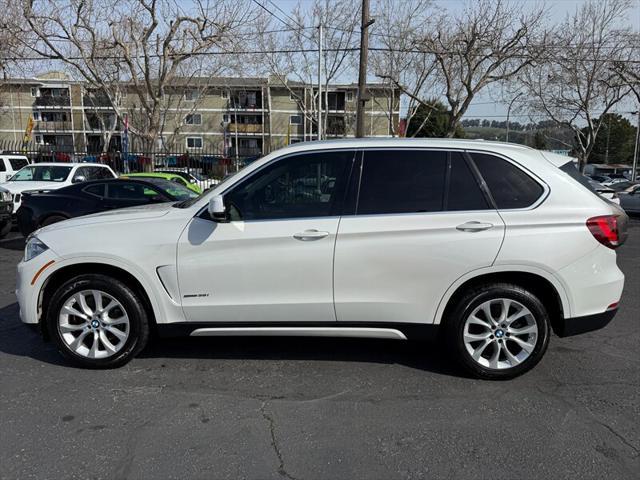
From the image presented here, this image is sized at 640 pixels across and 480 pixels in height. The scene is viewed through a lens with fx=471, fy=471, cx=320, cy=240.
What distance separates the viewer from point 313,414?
3111 mm

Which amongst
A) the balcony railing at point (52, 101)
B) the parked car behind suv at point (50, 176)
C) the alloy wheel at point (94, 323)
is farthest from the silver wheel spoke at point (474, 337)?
the balcony railing at point (52, 101)

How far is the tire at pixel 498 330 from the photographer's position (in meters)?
3.46

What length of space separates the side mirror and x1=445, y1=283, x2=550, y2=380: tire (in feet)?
6.04

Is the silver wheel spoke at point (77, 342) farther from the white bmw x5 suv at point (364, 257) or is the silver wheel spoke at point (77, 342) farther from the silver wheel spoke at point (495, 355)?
the silver wheel spoke at point (495, 355)

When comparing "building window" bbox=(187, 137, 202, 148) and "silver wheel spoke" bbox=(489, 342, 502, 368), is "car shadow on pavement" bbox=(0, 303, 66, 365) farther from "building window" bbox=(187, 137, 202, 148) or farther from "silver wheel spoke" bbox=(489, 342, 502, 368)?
"building window" bbox=(187, 137, 202, 148)

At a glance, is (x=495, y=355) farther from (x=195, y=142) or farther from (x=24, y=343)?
(x=195, y=142)

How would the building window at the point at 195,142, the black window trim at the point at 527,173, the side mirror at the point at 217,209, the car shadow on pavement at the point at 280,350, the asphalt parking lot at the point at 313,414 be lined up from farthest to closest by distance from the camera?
the building window at the point at 195,142 < the car shadow on pavement at the point at 280,350 < the black window trim at the point at 527,173 < the side mirror at the point at 217,209 < the asphalt parking lot at the point at 313,414

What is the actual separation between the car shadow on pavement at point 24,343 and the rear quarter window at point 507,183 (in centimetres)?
367

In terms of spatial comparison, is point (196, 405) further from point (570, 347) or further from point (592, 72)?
point (592, 72)

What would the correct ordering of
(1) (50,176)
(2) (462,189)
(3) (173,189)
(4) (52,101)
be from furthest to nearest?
(4) (52,101) → (1) (50,176) → (3) (173,189) → (2) (462,189)

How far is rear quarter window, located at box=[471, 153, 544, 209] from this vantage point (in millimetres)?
3436

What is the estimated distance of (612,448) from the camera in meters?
2.74

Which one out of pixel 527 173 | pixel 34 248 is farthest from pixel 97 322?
pixel 527 173

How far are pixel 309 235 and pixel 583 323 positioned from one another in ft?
7.01
